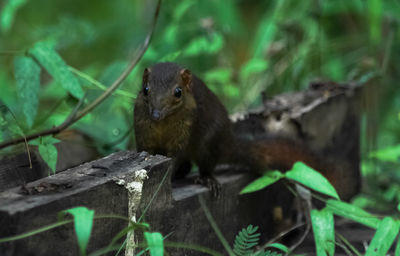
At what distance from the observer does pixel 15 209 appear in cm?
164

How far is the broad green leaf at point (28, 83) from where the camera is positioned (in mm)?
2604

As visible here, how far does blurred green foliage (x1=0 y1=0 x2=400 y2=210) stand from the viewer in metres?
3.03

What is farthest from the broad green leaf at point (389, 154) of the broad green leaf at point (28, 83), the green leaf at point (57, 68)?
the broad green leaf at point (28, 83)

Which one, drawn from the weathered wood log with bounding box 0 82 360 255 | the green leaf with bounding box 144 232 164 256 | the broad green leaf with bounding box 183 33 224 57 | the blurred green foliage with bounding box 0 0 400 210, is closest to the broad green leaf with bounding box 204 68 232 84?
the blurred green foliage with bounding box 0 0 400 210

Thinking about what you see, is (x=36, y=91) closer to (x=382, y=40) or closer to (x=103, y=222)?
(x=103, y=222)

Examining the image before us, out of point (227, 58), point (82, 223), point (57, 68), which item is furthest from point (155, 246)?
point (227, 58)

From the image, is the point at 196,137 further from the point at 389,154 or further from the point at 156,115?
the point at 389,154

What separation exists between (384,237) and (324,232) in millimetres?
224

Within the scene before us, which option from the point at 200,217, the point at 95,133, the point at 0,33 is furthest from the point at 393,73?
the point at 0,33

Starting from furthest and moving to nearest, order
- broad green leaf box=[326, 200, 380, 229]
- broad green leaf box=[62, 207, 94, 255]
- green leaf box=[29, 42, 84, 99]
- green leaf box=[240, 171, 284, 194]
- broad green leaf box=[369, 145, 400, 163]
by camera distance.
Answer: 1. broad green leaf box=[369, 145, 400, 163]
2. green leaf box=[29, 42, 84, 99]
3. green leaf box=[240, 171, 284, 194]
4. broad green leaf box=[326, 200, 380, 229]
5. broad green leaf box=[62, 207, 94, 255]

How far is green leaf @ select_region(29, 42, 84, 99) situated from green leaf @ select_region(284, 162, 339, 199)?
951mm

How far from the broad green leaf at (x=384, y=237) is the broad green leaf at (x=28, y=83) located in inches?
55.8

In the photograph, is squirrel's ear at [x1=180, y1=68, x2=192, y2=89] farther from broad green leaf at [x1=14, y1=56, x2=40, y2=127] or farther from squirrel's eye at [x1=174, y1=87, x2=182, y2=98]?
broad green leaf at [x1=14, y1=56, x2=40, y2=127]

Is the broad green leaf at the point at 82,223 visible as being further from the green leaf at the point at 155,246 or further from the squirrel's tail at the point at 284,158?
the squirrel's tail at the point at 284,158
